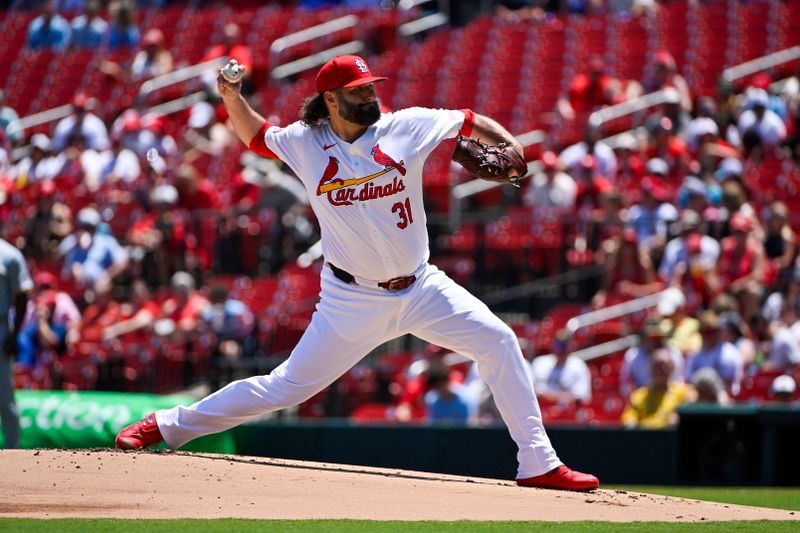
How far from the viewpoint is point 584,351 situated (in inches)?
502

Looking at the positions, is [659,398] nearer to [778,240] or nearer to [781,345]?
[781,345]

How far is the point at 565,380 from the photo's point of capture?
1180 centimetres

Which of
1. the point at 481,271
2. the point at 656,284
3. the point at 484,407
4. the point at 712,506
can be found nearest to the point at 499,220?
the point at 481,271

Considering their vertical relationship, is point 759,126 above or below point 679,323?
Result: above

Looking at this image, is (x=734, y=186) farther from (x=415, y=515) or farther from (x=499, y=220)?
(x=415, y=515)

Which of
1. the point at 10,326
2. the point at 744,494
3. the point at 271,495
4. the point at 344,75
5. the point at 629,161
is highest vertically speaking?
the point at 629,161

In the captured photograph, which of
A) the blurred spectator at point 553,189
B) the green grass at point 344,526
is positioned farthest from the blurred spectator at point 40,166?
the green grass at point 344,526

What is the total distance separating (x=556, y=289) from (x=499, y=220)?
886 millimetres

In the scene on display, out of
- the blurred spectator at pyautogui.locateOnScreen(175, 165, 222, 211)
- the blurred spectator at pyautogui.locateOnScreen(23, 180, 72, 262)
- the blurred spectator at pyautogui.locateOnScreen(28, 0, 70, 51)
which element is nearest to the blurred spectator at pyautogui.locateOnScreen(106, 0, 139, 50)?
the blurred spectator at pyautogui.locateOnScreen(28, 0, 70, 51)

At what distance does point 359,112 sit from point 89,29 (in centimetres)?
1612

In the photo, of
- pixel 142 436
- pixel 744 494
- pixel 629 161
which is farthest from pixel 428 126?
pixel 629 161

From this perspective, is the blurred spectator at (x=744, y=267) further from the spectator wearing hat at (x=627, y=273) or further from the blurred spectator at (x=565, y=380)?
the blurred spectator at (x=565, y=380)

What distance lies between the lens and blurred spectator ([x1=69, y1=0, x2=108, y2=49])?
72.8ft

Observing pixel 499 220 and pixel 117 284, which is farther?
pixel 117 284
